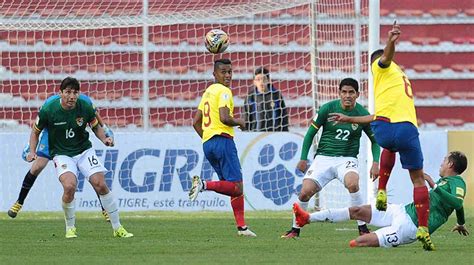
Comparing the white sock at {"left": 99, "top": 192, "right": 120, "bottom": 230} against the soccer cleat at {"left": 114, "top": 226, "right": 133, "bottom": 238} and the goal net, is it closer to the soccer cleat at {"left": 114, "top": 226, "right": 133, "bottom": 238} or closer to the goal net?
the soccer cleat at {"left": 114, "top": 226, "right": 133, "bottom": 238}

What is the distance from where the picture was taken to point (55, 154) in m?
14.5

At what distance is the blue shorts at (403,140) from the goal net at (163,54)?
7832 mm

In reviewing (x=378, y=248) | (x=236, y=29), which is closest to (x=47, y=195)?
(x=236, y=29)

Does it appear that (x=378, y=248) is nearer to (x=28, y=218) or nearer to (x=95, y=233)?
(x=95, y=233)

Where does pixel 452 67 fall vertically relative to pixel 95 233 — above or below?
above

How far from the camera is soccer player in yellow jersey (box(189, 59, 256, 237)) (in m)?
14.6

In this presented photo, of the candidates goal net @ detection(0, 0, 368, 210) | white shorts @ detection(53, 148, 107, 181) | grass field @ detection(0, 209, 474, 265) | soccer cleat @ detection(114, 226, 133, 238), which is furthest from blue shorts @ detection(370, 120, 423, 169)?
goal net @ detection(0, 0, 368, 210)

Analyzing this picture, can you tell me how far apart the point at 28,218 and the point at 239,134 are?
3541mm

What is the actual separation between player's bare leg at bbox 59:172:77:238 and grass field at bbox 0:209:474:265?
0.14 metres

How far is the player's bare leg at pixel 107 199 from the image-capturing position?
46.7 ft

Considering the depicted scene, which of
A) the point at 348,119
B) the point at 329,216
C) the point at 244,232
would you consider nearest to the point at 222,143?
the point at 244,232

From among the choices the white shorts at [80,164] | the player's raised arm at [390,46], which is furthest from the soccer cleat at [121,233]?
the player's raised arm at [390,46]

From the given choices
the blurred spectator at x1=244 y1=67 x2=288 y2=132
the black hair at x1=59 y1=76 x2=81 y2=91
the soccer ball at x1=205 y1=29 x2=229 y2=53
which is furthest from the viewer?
the blurred spectator at x1=244 y1=67 x2=288 y2=132

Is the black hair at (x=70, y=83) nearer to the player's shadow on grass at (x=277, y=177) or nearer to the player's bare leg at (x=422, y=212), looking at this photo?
the player's bare leg at (x=422, y=212)
